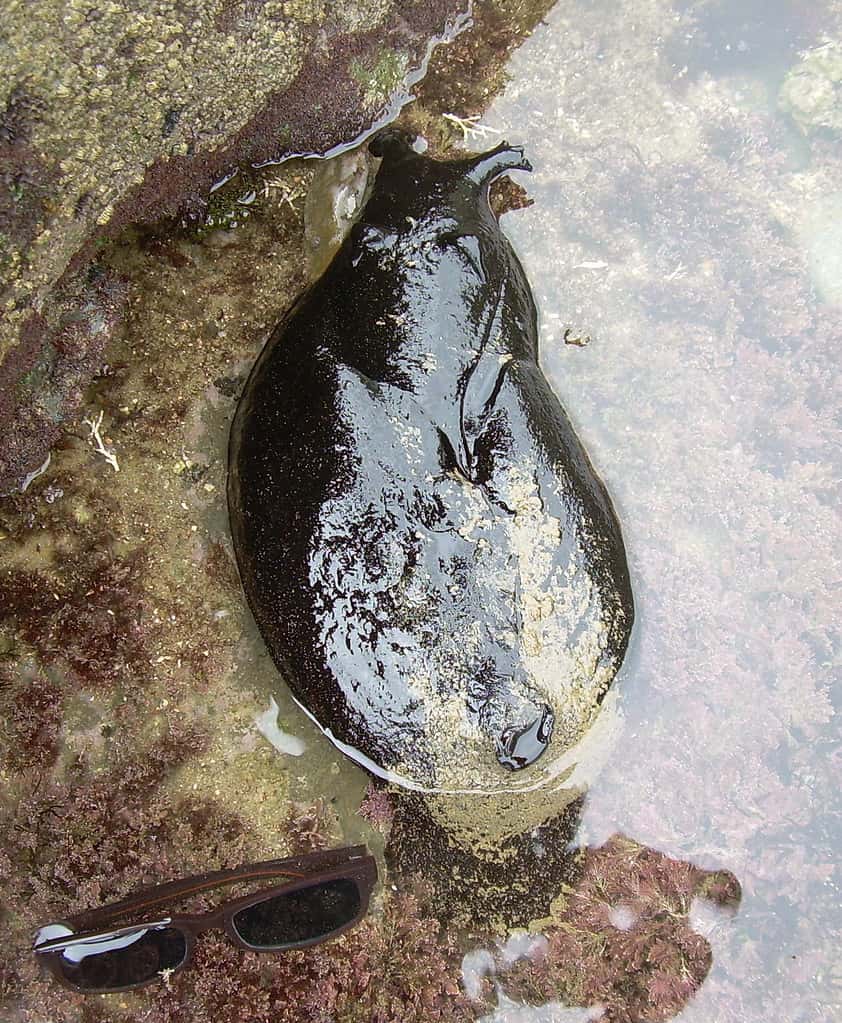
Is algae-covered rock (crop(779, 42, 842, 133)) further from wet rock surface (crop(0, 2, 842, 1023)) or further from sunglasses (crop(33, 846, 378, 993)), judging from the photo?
sunglasses (crop(33, 846, 378, 993))

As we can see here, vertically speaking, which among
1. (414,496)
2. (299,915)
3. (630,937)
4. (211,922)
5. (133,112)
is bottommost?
(630,937)

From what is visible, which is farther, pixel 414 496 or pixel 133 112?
pixel 414 496

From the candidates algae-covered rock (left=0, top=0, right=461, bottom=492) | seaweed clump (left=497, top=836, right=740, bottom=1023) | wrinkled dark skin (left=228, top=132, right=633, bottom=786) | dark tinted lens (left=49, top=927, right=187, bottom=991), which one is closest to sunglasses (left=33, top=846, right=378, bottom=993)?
dark tinted lens (left=49, top=927, right=187, bottom=991)

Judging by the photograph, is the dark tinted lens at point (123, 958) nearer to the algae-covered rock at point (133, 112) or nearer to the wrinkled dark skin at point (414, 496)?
the wrinkled dark skin at point (414, 496)

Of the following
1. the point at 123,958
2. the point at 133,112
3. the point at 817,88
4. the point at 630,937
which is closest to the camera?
the point at 133,112

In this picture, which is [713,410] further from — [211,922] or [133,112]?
[211,922]

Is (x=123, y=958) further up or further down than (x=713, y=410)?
further down

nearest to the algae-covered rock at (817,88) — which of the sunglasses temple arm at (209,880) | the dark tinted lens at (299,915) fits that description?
the sunglasses temple arm at (209,880)

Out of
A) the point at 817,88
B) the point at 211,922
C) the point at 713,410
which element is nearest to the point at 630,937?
the point at 211,922
